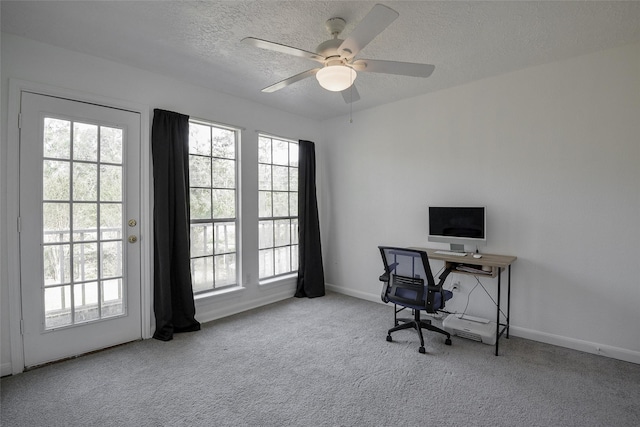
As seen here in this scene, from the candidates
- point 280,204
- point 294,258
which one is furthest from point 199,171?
point 294,258

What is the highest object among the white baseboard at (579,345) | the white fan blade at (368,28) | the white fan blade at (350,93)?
the white fan blade at (368,28)

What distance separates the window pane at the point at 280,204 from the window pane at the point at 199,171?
102cm

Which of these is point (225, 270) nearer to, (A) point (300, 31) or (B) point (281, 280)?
(B) point (281, 280)

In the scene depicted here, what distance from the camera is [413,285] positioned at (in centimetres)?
289

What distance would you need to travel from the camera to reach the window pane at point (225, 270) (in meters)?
3.77

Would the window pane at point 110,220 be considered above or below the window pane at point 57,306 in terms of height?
above

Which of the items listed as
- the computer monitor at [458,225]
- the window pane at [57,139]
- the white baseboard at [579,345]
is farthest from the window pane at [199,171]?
the white baseboard at [579,345]

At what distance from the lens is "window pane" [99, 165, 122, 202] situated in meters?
2.85

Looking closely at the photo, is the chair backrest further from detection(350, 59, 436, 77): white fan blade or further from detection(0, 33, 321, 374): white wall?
detection(0, 33, 321, 374): white wall

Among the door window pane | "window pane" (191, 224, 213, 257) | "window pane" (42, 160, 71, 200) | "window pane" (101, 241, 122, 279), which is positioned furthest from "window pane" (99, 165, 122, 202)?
"window pane" (191, 224, 213, 257)

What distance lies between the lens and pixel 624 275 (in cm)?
266

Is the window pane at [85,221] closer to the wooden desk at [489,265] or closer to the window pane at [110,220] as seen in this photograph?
the window pane at [110,220]

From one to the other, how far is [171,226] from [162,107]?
3.98ft

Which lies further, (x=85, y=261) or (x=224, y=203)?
(x=224, y=203)
